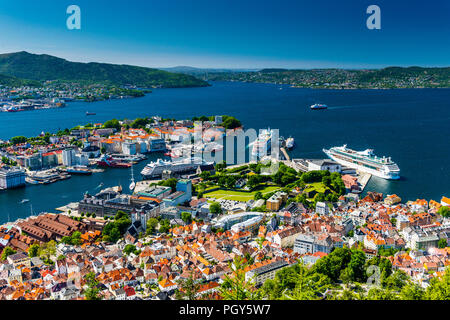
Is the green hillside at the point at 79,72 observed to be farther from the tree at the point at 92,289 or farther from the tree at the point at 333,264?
the tree at the point at 333,264

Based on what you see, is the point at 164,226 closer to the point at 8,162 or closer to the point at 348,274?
the point at 348,274

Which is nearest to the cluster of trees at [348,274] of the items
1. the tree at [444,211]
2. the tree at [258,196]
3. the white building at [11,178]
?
the tree at [444,211]

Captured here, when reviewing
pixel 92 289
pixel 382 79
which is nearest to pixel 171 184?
pixel 92 289

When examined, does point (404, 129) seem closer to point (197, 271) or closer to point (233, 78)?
point (197, 271)

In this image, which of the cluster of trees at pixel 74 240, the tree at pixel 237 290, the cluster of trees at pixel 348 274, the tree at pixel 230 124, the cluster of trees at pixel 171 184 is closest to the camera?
the tree at pixel 237 290
